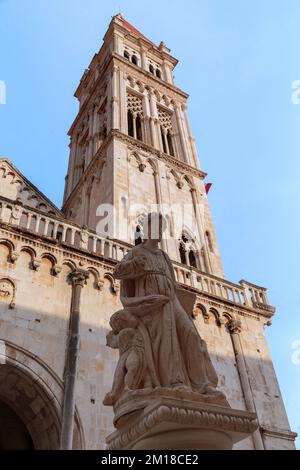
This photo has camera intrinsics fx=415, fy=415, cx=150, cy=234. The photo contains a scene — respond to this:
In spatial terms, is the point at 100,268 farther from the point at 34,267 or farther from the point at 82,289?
the point at 34,267

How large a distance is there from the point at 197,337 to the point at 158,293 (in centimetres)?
66

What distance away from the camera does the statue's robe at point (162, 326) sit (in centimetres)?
425

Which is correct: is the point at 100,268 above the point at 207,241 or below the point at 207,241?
below

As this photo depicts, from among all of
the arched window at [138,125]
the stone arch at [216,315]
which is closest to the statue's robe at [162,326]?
the stone arch at [216,315]

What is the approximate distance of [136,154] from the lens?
19.3 m

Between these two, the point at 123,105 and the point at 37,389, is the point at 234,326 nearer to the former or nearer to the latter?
the point at 37,389

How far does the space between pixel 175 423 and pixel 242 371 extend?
954cm

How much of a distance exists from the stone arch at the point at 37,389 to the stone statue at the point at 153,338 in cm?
471

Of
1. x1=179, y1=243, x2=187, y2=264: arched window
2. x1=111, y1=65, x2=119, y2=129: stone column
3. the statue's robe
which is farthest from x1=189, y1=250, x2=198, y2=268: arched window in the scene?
the statue's robe

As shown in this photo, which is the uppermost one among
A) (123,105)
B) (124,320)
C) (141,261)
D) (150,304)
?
(123,105)

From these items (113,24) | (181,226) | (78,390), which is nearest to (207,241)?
(181,226)

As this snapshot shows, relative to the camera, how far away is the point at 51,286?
410 inches

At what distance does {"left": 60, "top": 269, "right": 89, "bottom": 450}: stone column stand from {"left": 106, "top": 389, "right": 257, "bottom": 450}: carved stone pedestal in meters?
4.80

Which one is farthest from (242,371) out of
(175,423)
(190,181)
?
(190,181)
